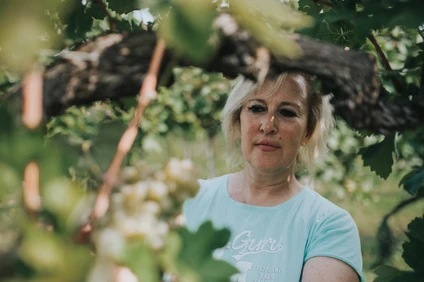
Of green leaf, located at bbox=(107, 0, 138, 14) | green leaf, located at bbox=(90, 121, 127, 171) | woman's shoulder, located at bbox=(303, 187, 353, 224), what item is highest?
green leaf, located at bbox=(90, 121, 127, 171)

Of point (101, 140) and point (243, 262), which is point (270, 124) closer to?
point (243, 262)

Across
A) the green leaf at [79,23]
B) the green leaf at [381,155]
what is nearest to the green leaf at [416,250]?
the green leaf at [381,155]

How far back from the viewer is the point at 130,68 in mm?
932

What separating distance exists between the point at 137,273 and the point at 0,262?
176mm

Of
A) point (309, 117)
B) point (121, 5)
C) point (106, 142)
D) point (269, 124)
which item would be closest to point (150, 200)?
point (106, 142)

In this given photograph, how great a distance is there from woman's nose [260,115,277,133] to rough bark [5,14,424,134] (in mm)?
1095

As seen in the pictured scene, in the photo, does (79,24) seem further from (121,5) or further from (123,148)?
(123,148)

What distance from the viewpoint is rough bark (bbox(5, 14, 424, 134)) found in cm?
91

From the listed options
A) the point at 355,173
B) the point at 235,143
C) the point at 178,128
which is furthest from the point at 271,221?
the point at 178,128

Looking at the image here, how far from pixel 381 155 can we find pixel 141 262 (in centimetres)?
150

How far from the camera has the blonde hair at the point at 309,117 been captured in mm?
2312

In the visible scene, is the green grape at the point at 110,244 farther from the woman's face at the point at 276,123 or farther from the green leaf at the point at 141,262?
the woman's face at the point at 276,123

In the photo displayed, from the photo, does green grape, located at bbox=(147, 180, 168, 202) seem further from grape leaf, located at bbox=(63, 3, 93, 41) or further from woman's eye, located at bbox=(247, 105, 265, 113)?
woman's eye, located at bbox=(247, 105, 265, 113)

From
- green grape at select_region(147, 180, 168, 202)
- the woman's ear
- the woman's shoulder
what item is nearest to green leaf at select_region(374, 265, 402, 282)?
the woman's shoulder
